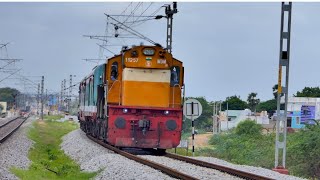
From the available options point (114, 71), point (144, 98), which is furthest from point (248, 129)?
point (114, 71)

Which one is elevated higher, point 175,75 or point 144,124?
point 175,75

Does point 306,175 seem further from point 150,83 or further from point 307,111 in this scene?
point 307,111

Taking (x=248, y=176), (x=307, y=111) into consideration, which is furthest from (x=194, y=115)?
(x=307, y=111)

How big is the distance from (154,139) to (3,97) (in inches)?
6495

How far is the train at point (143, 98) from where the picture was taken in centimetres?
2292

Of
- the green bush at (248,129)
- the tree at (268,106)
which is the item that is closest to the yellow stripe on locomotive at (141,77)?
the green bush at (248,129)

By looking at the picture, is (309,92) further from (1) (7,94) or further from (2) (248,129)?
(1) (7,94)

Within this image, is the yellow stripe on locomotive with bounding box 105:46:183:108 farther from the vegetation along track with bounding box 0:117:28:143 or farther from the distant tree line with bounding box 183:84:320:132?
the distant tree line with bounding box 183:84:320:132

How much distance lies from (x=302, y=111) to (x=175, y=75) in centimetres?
5888

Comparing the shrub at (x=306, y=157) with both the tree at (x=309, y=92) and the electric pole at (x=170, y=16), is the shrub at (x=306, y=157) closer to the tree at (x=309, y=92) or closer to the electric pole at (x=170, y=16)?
the electric pole at (x=170, y=16)

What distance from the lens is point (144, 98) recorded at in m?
23.6

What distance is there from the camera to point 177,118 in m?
23.3

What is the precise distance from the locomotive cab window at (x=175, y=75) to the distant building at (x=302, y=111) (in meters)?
54.6

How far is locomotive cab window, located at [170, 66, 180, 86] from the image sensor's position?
23.9 meters
